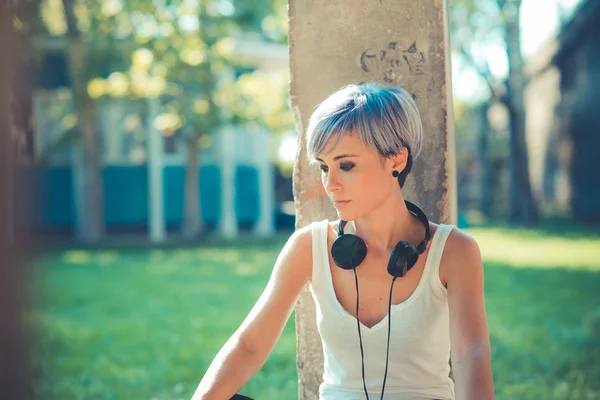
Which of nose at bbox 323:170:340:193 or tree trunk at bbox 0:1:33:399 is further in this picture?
nose at bbox 323:170:340:193

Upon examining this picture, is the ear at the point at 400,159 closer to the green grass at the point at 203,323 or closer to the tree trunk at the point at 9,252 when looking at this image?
the green grass at the point at 203,323

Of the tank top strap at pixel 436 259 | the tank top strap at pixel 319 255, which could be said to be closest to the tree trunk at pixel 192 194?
the tank top strap at pixel 319 255

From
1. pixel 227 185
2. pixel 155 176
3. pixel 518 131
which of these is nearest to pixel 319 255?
pixel 155 176

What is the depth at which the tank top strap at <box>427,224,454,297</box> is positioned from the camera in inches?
89.4

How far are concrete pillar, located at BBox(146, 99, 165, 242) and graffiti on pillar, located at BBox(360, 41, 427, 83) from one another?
53.7 feet

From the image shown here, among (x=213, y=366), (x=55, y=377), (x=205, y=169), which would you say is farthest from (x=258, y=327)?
(x=205, y=169)

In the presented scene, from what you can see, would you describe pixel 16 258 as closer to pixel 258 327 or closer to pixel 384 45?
pixel 258 327

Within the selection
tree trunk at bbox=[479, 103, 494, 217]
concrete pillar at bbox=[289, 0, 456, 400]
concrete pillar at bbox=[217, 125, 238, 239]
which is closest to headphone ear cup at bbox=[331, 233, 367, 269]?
concrete pillar at bbox=[289, 0, 456, 400]

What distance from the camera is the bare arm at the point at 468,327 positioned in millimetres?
2117

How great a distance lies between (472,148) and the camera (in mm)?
48406

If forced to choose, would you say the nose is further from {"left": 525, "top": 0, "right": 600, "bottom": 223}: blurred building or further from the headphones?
{"left": 525, "top": 0, "right": 600, "bottom": 223}: blurred building

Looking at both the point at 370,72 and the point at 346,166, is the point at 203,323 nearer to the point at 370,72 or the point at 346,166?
the point at 370,72

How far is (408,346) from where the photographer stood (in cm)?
227

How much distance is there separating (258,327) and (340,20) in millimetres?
1381
